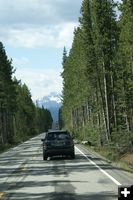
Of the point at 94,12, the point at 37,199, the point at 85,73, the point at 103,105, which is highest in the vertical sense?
the point at 94,12

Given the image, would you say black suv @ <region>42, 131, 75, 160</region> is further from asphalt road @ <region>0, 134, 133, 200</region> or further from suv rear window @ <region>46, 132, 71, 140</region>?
asphalt road @ <region>0, 134, 133, 200</region>

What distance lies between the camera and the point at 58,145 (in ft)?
99.6

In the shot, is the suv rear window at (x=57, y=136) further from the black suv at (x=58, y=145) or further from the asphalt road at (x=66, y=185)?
the asphalt road at (x=66, y=185)

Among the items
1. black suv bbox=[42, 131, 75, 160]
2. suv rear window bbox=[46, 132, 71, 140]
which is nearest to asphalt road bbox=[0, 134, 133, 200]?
black suv bbox=[42, 131, 75, 160]

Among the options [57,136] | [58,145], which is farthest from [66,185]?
[57,136]

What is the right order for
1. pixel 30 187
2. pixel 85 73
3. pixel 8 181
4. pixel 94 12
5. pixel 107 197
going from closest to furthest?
pixel 107 197 < pixel 30 187 < pixel 8 181 < pixel 94 12 < pixel 85 73

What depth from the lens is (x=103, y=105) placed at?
175 feet

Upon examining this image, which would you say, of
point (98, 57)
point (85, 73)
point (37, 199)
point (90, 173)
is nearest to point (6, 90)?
point (85, 73)

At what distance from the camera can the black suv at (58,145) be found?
30078 millimetres

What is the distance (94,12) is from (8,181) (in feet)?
104

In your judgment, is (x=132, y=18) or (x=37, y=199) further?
(x=132, y=18)

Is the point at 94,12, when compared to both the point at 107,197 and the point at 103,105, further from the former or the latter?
the point at 107,197

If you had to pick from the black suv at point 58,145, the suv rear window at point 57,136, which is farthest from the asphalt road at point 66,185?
the suv rear window at point 57,136

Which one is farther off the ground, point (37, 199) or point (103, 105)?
point (103, 105)
